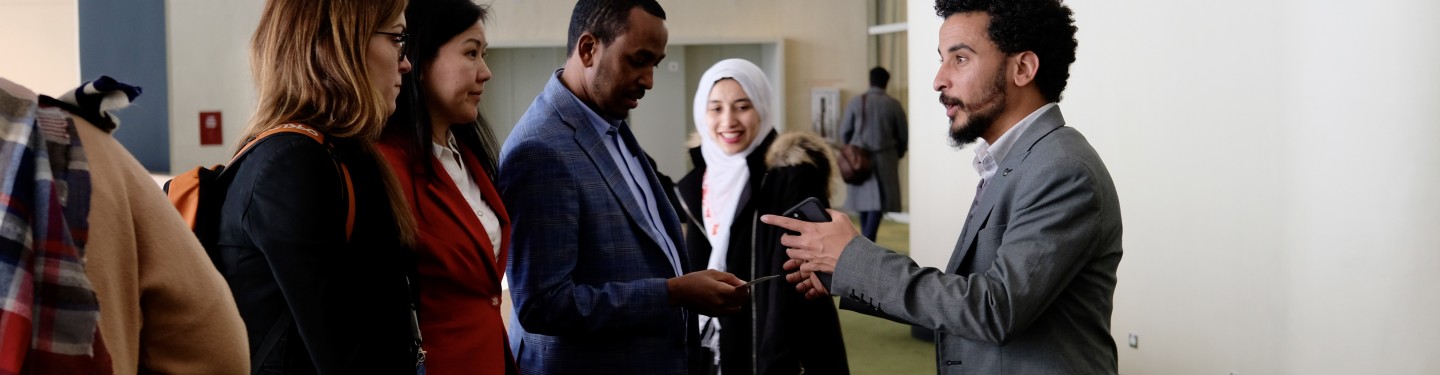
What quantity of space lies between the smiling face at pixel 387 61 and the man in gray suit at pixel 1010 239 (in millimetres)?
702

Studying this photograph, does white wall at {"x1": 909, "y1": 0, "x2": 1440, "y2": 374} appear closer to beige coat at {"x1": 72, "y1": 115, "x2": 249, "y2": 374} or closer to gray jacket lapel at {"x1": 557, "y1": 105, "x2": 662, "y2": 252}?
gray jacket lapel at {"x1": 557, "y1": 105, "x2": 662, "y2": 252}

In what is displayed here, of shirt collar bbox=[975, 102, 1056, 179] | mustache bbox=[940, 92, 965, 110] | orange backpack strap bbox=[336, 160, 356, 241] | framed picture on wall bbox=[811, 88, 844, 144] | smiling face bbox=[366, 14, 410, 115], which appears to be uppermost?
framed picture on wall bbox=[811, 88, 844, 144]

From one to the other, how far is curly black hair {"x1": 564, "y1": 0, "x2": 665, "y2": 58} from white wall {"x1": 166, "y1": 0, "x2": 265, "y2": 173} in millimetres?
9694

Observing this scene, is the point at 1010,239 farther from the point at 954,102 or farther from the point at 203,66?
the point at 203,66

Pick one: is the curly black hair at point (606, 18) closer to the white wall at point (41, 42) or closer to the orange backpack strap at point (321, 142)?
the orange backpack strap at point (321, 142)

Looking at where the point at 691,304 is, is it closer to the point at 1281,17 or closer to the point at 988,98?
the point at 988,98

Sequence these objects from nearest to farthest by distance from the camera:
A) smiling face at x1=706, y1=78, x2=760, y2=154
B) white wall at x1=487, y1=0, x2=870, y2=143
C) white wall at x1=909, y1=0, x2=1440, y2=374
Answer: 1. white wall at x1=909, y1=0, x2=1440, y2=374
2. smiling face at x1=706, y1=78, x2=760, y2=154
3. white wall at x1=487, y1=0, x2=870, y2=143

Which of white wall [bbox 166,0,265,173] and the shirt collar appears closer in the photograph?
the shirt collar

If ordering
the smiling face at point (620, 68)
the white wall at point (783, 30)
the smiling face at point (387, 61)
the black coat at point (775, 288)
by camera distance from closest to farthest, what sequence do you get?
1. the smiling face at point (387, 61)
2. the smiling face at point (620, 68)
3. the black coat at point (775, 288)
4. the white wall at point (783, 30)

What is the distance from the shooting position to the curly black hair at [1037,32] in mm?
2033

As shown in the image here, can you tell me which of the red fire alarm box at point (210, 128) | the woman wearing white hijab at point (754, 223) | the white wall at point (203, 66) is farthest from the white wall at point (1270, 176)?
the red fire alarm box at point (210, 128)

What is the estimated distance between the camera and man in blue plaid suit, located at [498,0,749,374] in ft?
6.81

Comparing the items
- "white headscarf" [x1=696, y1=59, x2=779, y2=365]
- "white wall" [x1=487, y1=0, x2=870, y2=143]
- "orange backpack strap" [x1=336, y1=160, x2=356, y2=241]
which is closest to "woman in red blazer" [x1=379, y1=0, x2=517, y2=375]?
"orange backpack strap" [x1=336, y1=160, x2=356, y2=241]

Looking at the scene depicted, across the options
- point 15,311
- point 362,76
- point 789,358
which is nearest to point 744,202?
point 789,358
